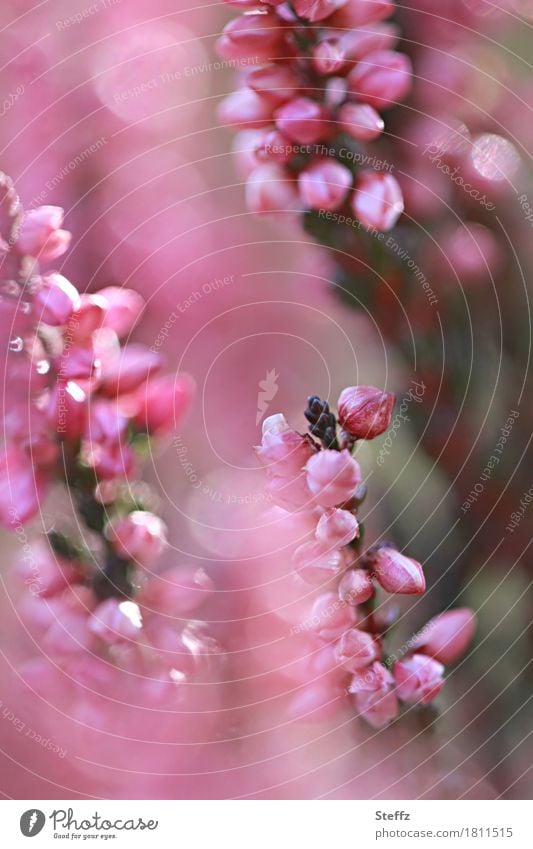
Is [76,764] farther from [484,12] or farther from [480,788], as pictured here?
[484,12]

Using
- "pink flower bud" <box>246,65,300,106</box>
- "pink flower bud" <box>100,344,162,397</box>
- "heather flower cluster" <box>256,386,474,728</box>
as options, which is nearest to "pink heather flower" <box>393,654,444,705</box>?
"heather flower cluster" <box>256,386,474,728</box>

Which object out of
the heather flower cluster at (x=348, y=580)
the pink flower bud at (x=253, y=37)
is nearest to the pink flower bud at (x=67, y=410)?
the heather flower cluster at (x=348, y=580)

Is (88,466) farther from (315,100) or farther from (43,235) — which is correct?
(315,100)

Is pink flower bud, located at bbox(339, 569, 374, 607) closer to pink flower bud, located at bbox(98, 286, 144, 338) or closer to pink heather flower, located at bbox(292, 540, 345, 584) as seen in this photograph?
pink heather flower, located at bbox(292, 540, 345, 584)

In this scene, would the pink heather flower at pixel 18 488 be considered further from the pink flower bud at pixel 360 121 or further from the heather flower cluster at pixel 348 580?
the pink flower bud at pixel 360 121
